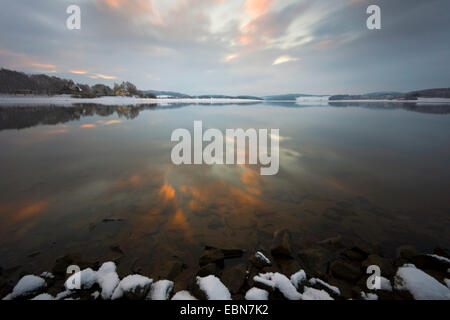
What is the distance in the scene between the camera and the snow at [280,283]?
3195 millimetres

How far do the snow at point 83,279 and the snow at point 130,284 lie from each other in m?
0.65

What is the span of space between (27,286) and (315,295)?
5.23m

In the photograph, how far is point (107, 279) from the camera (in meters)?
3.40

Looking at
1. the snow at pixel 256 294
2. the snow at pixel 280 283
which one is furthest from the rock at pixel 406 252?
the snow at pixel 256 294

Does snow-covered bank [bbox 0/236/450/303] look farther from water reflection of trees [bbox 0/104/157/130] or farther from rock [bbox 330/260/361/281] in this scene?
water reflection of trees [bbox 0/104/157/130]

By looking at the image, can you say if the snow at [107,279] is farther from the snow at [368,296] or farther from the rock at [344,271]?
the snow at [368,296]

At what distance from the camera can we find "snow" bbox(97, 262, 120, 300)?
3.17 m

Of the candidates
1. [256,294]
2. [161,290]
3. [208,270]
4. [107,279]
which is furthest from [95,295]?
[256,294]

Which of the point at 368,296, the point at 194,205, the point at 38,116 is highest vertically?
the point at 38,116

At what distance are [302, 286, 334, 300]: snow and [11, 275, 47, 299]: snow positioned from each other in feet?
16.0

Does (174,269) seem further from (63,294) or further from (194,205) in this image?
(194,205)

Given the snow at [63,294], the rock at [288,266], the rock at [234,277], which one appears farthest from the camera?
the rock at [288,266]

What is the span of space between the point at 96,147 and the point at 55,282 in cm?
1204
